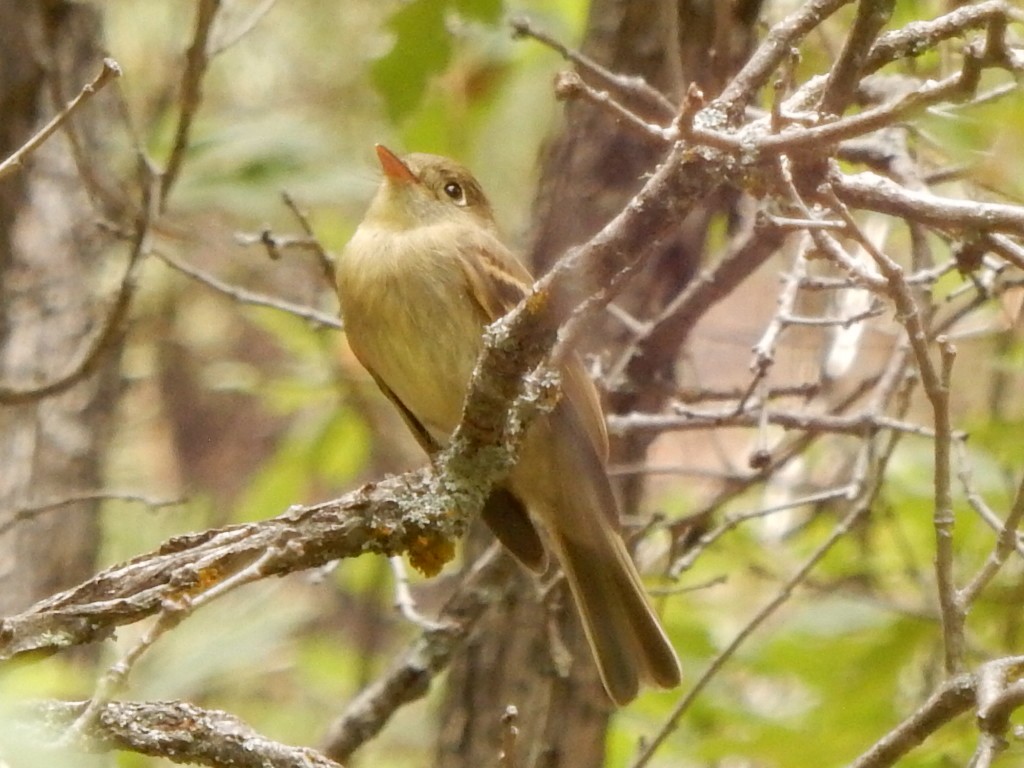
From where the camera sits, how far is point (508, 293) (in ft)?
11.9

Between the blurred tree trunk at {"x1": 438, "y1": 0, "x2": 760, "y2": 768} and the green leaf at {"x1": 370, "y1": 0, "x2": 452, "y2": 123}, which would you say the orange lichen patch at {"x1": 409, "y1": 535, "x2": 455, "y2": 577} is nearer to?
the blurred tree trunk at {"x1": 438, "y1": 0, "x2": 760, "y2": 768}

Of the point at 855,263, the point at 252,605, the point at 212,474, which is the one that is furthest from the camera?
the point at 212,474

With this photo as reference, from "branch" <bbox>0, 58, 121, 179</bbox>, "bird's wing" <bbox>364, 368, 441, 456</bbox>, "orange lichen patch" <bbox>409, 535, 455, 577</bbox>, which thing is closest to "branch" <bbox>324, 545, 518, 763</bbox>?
"bird's wing" <bbox>364, 368, 441, 456</bbox>

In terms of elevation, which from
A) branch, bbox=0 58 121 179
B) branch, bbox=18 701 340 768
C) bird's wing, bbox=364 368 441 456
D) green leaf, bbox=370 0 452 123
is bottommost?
branch, bbox=18 701 340 768

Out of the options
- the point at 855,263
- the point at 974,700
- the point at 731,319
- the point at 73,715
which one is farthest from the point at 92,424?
the point at 731,319

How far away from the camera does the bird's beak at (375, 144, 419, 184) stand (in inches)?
159

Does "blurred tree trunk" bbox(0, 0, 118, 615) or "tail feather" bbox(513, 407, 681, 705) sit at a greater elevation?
"blurred tree trunk" bbox(0, 0, 118, 615)

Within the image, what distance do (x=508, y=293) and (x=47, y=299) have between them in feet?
5.11

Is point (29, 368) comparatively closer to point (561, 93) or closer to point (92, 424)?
point (92, 424)

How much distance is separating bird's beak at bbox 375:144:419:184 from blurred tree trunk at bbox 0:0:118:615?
944 mm

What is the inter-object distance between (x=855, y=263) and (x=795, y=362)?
3266 mm

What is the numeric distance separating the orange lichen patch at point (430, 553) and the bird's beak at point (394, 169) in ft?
5.56

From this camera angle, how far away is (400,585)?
3.78m

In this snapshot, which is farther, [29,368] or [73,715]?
[29,368]
